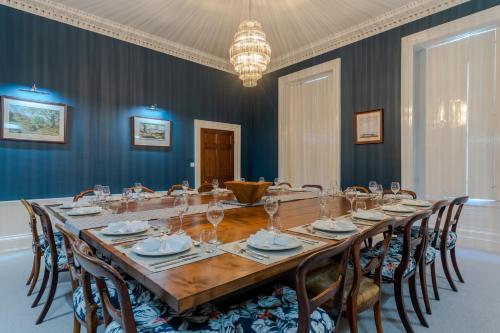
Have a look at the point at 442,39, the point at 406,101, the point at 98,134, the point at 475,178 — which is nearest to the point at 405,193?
the point at 475,178

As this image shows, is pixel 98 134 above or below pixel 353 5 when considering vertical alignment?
below

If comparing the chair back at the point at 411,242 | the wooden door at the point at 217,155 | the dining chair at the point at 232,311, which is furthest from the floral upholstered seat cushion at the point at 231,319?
the wooden door at the point at 217,155

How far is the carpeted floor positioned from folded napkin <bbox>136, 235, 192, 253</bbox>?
1372 millimetres

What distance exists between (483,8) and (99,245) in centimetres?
496

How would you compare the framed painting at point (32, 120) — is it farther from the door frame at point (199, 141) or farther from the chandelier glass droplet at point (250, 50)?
the chandelier glass droplet at point (250, 50)

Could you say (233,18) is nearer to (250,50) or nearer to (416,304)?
(250,50)

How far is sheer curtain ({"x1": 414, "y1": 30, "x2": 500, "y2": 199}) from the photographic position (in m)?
3.56

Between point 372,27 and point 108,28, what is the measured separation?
4.31m

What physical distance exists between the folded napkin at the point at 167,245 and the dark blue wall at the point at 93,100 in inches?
142

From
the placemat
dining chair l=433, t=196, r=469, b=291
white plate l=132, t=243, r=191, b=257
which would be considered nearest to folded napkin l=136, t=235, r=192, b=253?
white plate l=132, t=243, r=191, b=257

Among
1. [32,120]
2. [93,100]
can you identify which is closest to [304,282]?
[32,120]

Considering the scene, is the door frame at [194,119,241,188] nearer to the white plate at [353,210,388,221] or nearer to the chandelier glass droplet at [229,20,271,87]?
the chandelier glass droplet at [229,20,271,87]

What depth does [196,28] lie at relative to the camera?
4.57m

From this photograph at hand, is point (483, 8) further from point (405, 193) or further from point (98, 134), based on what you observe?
point (98, 134)
